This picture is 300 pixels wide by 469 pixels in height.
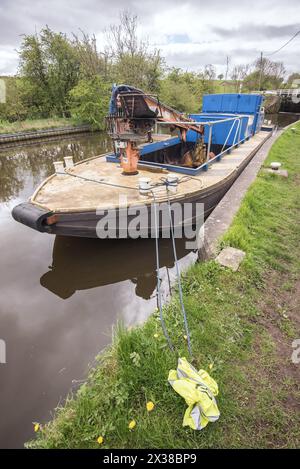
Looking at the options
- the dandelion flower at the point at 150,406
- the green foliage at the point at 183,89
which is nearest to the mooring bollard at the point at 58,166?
the dandelion flower at the point at 150,406

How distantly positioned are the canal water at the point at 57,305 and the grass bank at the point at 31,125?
11.4 metres

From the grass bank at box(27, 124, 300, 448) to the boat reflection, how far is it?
3.52 ft

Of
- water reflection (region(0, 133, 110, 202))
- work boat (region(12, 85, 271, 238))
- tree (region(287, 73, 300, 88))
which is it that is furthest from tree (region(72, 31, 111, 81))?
tree (region(287, 73, 300, 88))

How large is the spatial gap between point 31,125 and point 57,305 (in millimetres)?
15997

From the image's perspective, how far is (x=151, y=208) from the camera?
384 cm

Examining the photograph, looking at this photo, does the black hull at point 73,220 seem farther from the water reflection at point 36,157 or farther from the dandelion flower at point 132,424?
the water reflection at point 36,157

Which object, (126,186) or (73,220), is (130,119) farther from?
(73,220)

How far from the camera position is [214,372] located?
1978 millimetres

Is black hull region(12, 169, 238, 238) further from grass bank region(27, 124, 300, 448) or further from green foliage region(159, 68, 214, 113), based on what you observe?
green foliage region(159, 68, 214, 113)

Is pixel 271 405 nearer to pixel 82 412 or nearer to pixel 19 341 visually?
pixel 82 412

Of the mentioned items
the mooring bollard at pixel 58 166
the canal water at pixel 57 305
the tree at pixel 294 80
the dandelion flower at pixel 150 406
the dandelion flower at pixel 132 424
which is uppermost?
the tree at pixel 294 80

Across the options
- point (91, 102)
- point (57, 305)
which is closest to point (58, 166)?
point (57, 305)

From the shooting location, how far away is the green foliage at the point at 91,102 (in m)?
17.4
